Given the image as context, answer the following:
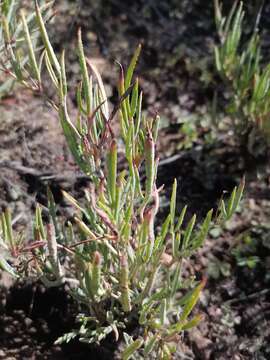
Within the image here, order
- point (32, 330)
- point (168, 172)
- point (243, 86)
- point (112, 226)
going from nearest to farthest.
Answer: point (112, 226) < point (32, 330) < point (243, 86) < point (168, 172)

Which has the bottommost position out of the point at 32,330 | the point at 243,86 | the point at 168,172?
the point at 32,330

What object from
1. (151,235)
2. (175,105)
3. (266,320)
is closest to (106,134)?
(151,235)

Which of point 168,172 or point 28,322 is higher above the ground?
point 168,172

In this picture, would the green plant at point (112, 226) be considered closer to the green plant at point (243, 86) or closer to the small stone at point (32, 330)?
the small stone at point (32, 330)

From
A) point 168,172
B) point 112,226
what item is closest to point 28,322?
point 112,226

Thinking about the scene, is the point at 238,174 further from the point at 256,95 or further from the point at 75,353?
the point at 75,353

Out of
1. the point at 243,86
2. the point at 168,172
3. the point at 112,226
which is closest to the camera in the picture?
the point at 112,226

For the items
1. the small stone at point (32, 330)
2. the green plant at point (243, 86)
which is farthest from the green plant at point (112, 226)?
the green plant at point (243, 86)

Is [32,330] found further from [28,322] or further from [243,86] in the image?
[243,86]
